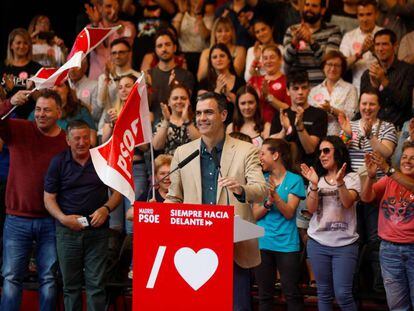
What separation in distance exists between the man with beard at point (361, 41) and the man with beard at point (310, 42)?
0.17 meters

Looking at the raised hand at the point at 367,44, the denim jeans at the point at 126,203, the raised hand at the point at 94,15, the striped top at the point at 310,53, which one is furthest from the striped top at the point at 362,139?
the raised hand at the point at 94,15

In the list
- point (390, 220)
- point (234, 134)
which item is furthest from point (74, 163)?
point (390, 220)

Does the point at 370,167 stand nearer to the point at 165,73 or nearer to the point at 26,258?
the point at 26,258

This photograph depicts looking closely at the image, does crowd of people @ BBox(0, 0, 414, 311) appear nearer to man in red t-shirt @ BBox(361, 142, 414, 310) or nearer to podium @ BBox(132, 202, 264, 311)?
man in red t-shirt @ BBox(361, 142, 414, 310)

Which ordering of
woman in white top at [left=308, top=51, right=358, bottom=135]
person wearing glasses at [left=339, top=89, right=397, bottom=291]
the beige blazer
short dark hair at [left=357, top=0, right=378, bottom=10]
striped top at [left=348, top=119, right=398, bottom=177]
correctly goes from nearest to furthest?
the beige blazer → person wearing glasses at [left=339, top=89, right=397, bottom=291] → striped top at [left=348, top=119, right=398, bottom=177] → woman in white top at [left=308, top=51, right=358, bottom=135] → short dark hair at [left=357, top=0, right=378, bottom=10]

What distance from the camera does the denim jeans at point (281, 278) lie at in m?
7.57

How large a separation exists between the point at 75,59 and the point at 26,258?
6.17 ft

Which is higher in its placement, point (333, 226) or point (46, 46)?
point (46, 46)

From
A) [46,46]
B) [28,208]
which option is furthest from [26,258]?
[46,46]

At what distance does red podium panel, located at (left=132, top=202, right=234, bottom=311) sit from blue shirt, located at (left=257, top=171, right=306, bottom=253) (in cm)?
206

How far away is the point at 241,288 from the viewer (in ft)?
21.0

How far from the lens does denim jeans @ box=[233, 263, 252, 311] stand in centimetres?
637

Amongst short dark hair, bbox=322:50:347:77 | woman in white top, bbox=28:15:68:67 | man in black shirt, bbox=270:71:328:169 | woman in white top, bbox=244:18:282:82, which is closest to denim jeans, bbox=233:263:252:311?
man in black shirt, bbox=270:71:328:169

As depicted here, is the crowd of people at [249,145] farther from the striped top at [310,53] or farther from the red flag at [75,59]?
the red flag at [75,59]
